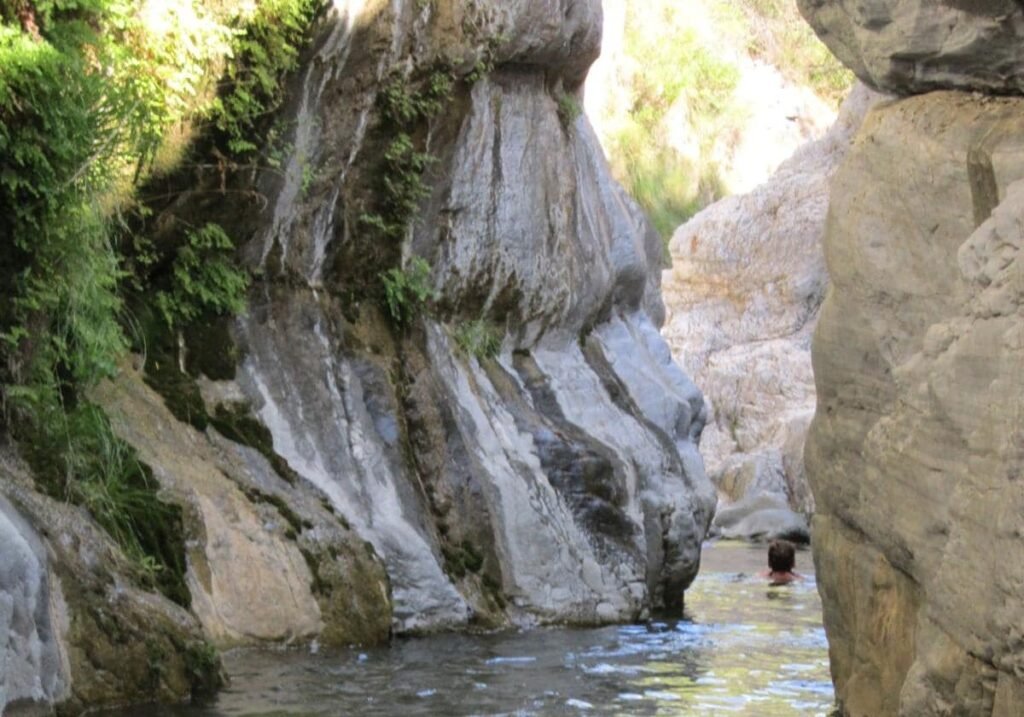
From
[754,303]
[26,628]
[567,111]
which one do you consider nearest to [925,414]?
[26,628]

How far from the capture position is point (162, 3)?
40.1 feet

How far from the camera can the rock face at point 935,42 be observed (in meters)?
8.04

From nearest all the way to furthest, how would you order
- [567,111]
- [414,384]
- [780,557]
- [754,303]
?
[414,384] < [567,111] < [780,557] < [754,303]

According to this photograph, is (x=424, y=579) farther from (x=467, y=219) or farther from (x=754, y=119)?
(x=754, y=119)

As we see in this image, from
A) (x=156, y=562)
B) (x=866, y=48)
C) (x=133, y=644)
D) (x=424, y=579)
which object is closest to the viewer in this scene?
(x=866, y=48)

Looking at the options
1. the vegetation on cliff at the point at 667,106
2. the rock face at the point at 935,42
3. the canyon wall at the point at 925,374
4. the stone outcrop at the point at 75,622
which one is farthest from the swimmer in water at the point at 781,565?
the vegetation on cliff at the point at 667,106

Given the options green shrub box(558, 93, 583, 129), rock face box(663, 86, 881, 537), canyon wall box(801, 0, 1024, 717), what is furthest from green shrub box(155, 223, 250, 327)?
rock face box(663, 86, 881, 537)

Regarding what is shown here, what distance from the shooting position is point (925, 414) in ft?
25.7

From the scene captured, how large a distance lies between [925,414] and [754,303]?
3202cm

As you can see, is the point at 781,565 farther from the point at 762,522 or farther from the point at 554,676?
the point at 554,676

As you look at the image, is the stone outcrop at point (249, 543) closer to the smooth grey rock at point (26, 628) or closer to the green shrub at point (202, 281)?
the green shrub at point (202, 281)

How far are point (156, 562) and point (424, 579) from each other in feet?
9.96

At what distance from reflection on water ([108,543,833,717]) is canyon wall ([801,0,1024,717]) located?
178 cm

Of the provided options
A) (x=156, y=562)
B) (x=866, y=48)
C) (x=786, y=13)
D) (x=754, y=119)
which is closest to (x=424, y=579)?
(x=156, y=562)
